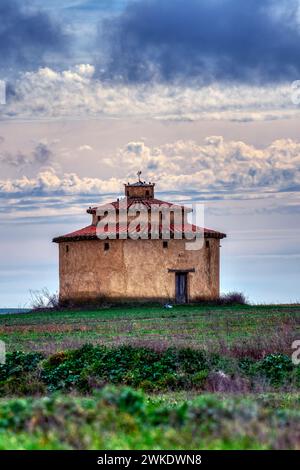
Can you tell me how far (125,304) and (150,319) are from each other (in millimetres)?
14167

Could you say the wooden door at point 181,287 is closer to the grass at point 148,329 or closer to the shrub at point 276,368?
the grass at point 148,329

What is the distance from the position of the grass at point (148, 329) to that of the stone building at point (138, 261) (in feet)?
31.7

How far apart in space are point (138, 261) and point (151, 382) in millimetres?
34383

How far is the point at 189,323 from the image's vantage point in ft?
115

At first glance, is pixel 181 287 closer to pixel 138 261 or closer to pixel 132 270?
pixel 138 261

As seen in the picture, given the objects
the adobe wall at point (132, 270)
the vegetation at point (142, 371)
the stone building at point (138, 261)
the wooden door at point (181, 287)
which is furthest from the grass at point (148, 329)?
the wooden door at point (181, 287)

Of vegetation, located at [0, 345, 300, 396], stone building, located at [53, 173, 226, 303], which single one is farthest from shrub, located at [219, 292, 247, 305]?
vegetation, located at [0, 345, 300, 396]

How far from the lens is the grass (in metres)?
27.0

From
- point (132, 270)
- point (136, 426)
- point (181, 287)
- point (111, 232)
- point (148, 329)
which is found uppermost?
point (111, 232)

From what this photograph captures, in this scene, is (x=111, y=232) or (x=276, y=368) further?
(x=111, y=232)

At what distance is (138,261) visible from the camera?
176ft

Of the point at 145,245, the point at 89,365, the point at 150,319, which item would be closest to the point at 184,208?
the point at 145,245

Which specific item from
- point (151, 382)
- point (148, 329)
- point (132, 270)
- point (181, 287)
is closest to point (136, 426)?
point (151, 382)
